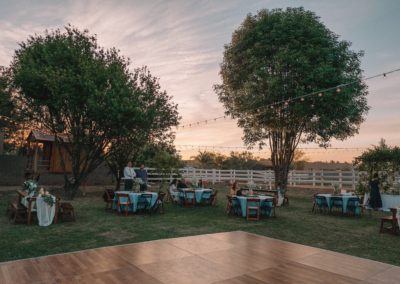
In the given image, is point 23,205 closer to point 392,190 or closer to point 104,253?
point 104,253

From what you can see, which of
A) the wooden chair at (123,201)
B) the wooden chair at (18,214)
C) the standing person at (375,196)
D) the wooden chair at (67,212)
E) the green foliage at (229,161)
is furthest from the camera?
the green foliage at (229,161)

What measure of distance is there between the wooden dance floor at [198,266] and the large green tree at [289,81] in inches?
392

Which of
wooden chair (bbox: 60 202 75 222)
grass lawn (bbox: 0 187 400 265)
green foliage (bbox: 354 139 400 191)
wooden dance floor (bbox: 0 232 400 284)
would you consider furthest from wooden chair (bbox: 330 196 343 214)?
wooden chair (bbox: 60 202 75 222)

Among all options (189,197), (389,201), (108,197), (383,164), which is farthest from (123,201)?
(383,164)

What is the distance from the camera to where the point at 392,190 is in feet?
42.2

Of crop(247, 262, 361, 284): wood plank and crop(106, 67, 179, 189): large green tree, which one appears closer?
crop(247, 262, 361, 284): wood plank

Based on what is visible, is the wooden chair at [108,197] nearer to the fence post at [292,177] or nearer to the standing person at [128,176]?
the standing person at [128,176]

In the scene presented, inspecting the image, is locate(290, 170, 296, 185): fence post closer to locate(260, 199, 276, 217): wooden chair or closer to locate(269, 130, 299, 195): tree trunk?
locate(269, 130, 299, 195): tree trunk

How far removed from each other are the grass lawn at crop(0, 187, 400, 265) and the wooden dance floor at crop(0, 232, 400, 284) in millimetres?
1127

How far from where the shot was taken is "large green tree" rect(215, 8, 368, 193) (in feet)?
48.8

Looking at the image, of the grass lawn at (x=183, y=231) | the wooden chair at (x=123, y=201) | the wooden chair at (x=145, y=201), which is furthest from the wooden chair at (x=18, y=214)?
the wooden chair at (x=145, y=201)

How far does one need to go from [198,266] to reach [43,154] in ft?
65.3

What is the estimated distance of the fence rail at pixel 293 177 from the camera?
1853 cm

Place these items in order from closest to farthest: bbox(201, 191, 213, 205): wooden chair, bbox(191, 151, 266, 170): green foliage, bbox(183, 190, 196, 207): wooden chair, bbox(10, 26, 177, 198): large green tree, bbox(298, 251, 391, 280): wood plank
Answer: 1. bbox(298, 251, 391, 280): wood plank
2. bbox(10, 26, 177, 198): large green tree
3. bbox(183, 190, 196, 207): wooden chair
4. bbox(201, 191, 213, 205): wooden chair
5. bbox(191, 151, 266, 170): green foliage
